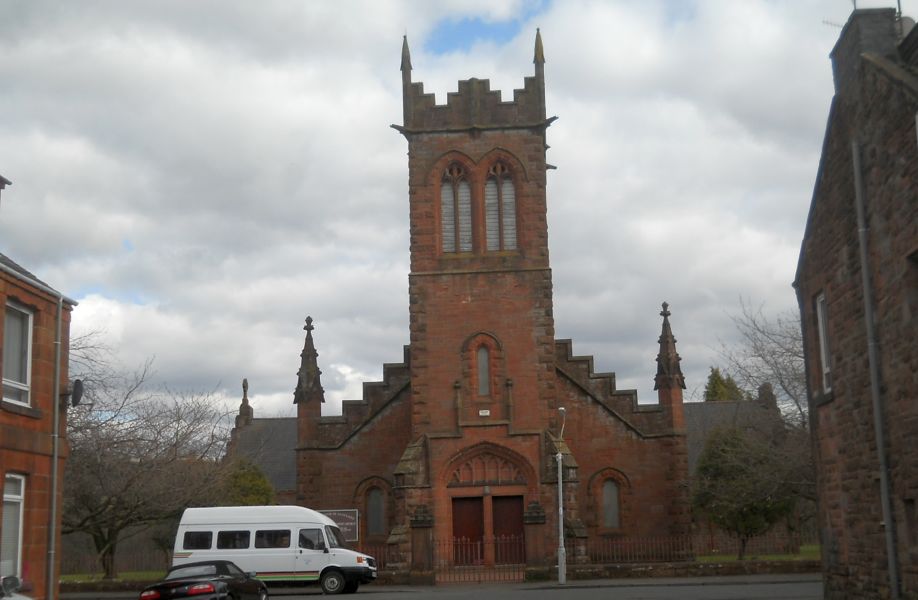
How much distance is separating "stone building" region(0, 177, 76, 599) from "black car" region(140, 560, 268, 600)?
6.01 feet

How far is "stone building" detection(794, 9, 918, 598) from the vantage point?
14.3 m

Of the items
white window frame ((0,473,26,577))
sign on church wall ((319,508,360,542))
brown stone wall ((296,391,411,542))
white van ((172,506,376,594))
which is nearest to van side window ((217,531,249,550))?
white van ((172,506,376,594))

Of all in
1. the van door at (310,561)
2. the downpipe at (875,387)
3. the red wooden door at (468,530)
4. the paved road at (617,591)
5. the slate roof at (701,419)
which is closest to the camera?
the downpipe at (875,387)

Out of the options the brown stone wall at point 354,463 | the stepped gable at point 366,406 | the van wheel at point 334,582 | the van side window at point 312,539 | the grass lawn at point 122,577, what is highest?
the stepped gable at point 366,406

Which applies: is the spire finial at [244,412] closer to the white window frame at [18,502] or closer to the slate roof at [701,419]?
the slate roof at [701,419]

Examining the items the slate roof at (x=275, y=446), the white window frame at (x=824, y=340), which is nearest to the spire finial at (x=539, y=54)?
the white window frame at (x=824, y=340)

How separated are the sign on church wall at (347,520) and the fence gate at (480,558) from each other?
3.92 meters

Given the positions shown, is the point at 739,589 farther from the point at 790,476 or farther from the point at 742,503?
the point at 742,503

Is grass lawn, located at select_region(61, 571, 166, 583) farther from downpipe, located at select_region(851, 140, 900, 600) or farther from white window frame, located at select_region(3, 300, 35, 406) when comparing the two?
downpipe, located at select_region(851, 140, 900, 600)

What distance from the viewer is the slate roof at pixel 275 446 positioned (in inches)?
2569

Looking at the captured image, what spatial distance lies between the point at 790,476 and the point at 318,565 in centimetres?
1454

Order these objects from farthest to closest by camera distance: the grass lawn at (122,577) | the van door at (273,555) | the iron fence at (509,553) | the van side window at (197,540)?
the grass lawn at (122,577) → the iron fence at (509,553) → the van side window at (197,540) → the van door at (273,555)

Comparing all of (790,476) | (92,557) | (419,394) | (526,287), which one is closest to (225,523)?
(419,394)

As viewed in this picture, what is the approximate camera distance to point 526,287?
116 ft
